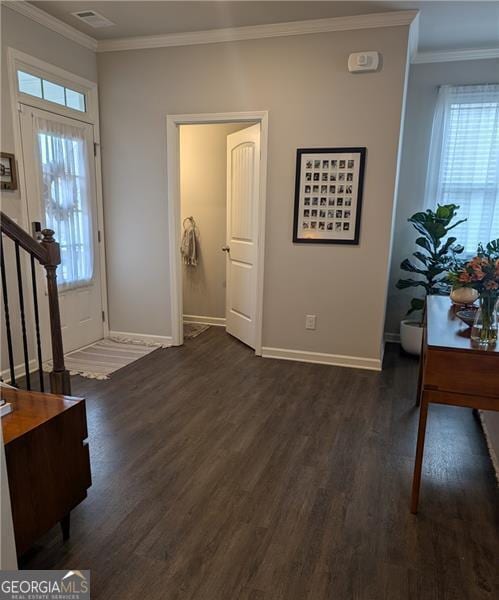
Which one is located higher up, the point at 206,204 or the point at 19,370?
the point at 206,204

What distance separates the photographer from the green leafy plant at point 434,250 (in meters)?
3.79

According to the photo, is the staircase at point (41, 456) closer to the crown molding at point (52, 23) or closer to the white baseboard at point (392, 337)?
the crown molding at point (52, 23)

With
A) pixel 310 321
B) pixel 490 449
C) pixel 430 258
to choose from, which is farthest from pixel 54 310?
pixel 430 258

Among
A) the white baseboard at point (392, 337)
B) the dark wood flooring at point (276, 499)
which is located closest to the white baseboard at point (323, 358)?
the dark wood flooring at point (276, 499)

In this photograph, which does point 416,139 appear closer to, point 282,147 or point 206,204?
point 282,147

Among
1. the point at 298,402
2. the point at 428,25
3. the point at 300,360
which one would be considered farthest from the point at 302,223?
the point at 428,25

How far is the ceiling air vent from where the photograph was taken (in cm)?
325

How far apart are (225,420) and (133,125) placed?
289cm

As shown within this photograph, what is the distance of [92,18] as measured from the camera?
334 centimetres

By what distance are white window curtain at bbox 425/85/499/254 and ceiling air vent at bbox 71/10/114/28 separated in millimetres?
3042

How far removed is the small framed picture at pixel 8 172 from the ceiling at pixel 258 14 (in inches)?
46.2

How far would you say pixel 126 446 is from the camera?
240 centimetres

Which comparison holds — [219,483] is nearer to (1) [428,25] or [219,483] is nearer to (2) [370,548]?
(2) [370,548]

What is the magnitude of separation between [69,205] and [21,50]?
3.91ft
